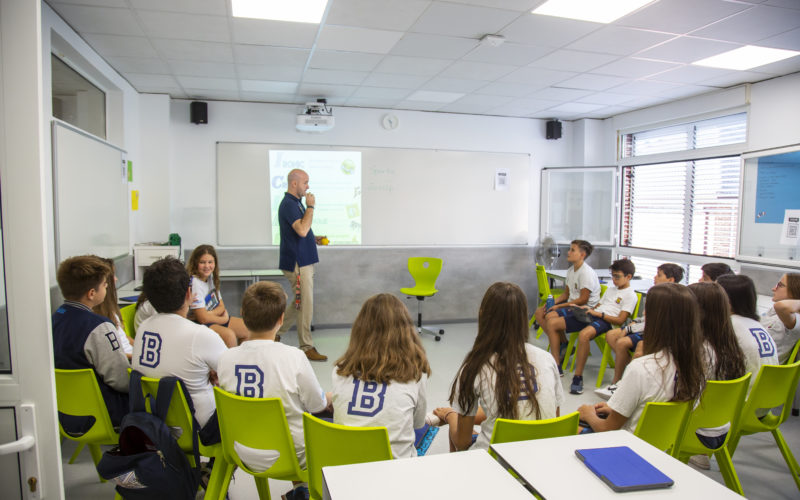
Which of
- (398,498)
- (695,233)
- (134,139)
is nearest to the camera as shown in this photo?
(398,498)

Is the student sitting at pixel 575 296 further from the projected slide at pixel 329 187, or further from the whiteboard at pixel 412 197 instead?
the projected slide at pixel 329 187

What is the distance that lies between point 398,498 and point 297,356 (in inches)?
33.9

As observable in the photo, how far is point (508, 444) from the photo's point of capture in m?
1.54

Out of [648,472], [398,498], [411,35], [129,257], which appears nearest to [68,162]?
[129,257]

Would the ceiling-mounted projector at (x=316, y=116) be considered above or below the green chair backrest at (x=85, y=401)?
above

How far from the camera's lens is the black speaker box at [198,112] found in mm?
5566

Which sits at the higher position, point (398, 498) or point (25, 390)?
point (25, 390)

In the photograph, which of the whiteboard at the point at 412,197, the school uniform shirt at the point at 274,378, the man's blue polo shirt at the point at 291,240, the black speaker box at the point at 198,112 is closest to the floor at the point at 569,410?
the school uniform shirt at the point at 274,378

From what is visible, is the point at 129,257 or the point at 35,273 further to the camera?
the point at 129,257

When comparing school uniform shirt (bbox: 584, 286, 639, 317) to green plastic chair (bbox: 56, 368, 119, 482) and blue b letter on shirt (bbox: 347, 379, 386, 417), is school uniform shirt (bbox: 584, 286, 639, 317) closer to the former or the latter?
blue b letter on shirt (bbox: 347, 379, 386, 417)

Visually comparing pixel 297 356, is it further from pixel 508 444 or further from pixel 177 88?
pixel 177 88

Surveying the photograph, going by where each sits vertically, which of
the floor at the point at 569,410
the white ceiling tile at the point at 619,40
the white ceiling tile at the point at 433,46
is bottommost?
the floor at the point at 569,410

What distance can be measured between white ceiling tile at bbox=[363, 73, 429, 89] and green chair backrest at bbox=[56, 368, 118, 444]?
11.7ft

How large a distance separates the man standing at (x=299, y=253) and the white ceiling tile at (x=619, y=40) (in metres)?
2.67
